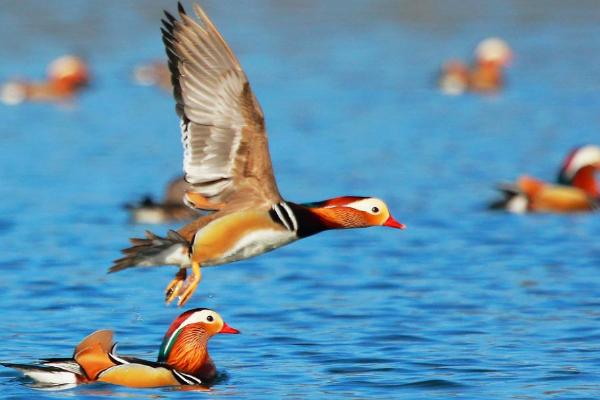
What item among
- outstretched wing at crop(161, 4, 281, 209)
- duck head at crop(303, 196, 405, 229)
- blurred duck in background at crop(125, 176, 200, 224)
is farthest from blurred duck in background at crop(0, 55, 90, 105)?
duck head at crop(303, 196, 405, 229)

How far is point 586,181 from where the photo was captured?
58.5 ft

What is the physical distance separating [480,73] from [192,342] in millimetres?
19130

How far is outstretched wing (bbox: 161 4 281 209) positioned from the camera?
8.98 m

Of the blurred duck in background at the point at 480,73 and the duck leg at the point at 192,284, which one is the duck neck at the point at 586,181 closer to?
the blurred duck in background at the point at 480,73

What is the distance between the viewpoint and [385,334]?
11180 millimetres

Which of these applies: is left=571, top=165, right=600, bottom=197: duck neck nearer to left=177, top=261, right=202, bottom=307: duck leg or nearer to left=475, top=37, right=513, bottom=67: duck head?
left=177, top=261, right=202, bottom=307: duck leg

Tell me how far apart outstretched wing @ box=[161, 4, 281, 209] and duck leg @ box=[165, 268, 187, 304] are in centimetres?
45

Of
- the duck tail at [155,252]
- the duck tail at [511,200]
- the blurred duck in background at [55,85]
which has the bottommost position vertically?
the duck tail at [155,252]

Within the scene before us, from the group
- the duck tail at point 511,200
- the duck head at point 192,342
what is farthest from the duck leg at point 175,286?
the duck tail at point 511,200

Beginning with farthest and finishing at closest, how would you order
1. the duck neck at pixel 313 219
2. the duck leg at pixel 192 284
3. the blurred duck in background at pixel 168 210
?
the blurred duck in background at pixel 168 210
the duck neck at pixel 313 219
the duck leg at pixel 192 284

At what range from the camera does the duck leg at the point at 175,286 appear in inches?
354

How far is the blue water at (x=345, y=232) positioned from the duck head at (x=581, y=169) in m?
0.89

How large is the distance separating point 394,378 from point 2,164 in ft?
37.9

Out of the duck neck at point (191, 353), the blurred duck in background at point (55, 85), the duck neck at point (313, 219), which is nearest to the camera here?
the duck neck at point (313, 219)
